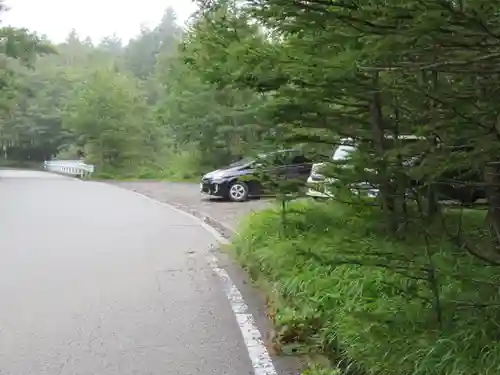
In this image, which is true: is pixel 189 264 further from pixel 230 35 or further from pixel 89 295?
pixel 230 35

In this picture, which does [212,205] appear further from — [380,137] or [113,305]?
[113,305]

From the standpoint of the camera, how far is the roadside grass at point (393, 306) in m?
3.76

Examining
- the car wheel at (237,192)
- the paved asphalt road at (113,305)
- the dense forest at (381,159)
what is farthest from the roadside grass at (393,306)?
the car wheel at (237,192)

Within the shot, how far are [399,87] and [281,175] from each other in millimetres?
3626

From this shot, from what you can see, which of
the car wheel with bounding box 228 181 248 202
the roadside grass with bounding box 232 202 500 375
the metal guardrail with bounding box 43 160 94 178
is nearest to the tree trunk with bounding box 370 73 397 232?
the roadside grass with bounding box 232 202 500 375

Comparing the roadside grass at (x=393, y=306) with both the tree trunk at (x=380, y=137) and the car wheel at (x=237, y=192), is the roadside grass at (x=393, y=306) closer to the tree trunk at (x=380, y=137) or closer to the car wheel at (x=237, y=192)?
the tree trunk at (x=380, y=137)

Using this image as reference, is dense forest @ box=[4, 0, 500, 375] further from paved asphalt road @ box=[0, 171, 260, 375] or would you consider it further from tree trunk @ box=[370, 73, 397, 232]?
paved asphalt road @ box=[0, 171, 260, 375]

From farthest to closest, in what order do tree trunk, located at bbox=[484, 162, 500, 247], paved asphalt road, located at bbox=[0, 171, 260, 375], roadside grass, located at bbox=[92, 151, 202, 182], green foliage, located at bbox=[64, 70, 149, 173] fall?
green foliage, located at bbox=[64, 70, 149, 173], roadside grass, located at bbox=[92, 151, 202, 182], tree trunk, located at bbox=[484, 162, 500, 247], paved asphalt road, located at bbox=[0, 171, 260, 375]

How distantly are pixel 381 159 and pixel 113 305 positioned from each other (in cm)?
301

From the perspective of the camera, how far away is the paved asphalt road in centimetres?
481

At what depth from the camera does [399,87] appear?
4.55 meters

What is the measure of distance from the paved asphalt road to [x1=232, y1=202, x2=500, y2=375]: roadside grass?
578 mm

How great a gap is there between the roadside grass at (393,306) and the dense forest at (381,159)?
0.04 ft

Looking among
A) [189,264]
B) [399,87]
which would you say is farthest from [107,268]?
[399,87]
